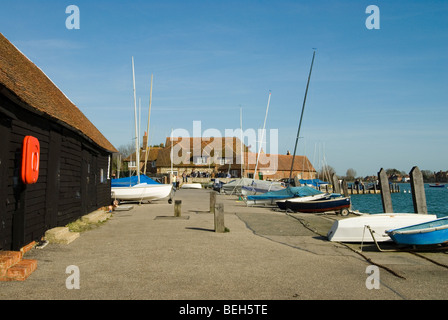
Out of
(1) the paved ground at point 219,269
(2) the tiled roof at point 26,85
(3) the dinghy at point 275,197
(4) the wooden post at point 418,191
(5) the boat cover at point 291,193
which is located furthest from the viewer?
(3) the dinghy at point 275,197

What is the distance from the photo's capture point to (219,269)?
856 cm

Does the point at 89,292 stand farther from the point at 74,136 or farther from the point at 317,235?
the point at 317,235

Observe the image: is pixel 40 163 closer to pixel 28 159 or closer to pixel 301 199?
pixel 28 159

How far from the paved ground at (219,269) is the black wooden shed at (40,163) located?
3.14 ft

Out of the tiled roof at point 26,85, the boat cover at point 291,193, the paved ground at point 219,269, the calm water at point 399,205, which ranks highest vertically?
the tiled roof at point 26,85

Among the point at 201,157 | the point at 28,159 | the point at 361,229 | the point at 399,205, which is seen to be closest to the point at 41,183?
the point at 28,159

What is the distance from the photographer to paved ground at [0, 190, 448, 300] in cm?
684

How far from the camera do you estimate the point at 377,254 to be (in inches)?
448

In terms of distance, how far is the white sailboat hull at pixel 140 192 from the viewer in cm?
2700

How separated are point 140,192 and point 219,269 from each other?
1936 cm

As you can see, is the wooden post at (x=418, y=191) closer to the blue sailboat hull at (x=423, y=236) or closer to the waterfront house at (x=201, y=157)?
the blue sailboat hull at (x=423, y=236)

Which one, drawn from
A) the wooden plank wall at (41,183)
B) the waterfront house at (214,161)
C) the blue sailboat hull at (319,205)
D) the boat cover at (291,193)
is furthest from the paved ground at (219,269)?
the waterfront house at (214,161)

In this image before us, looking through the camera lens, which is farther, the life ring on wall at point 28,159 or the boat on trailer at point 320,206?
the boat on trailer at point 320,206
